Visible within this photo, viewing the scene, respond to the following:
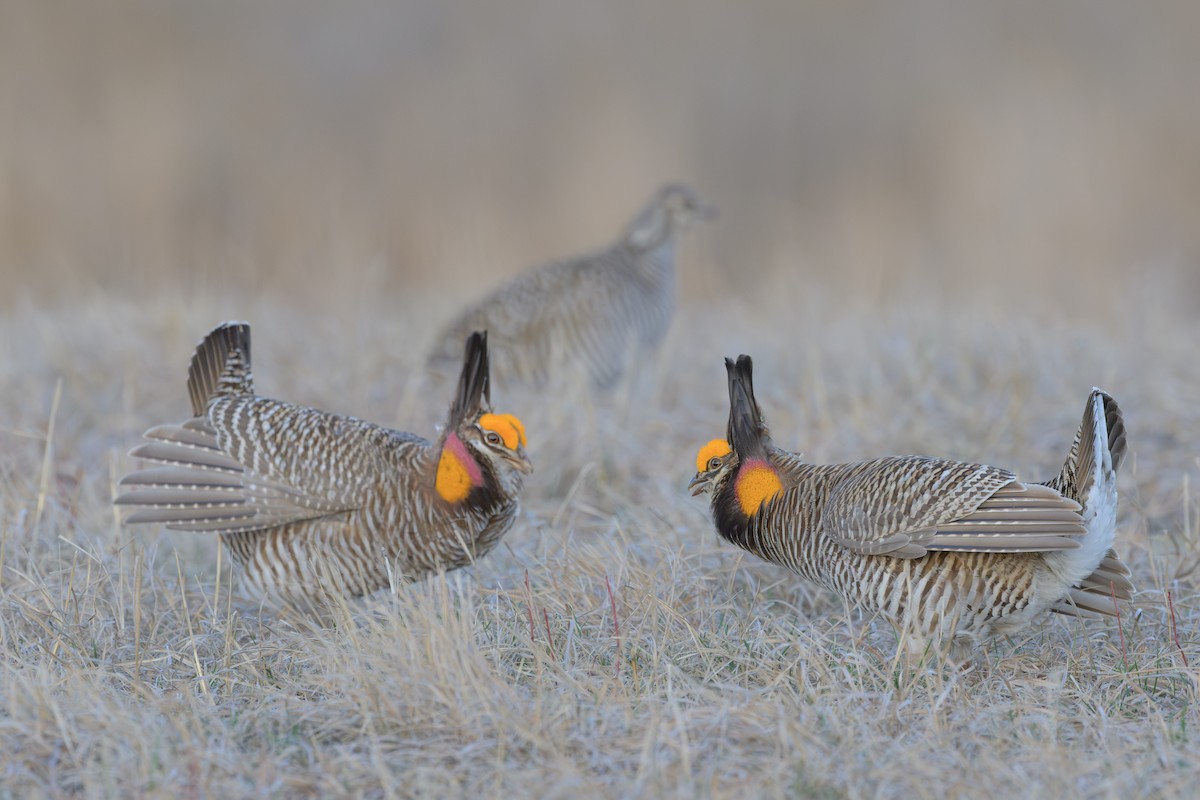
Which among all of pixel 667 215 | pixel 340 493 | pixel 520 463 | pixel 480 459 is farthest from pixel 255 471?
pixel 667 215

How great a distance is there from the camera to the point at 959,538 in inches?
126

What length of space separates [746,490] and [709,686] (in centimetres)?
71

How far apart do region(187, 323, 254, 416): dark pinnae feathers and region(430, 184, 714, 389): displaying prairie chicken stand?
2028mm

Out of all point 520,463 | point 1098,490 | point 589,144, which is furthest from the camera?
point 589,144

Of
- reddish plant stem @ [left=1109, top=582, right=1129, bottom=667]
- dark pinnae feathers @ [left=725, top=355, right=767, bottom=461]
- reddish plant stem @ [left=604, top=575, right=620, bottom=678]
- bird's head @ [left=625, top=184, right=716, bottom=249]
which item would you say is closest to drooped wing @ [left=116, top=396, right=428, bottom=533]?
reddish plant stem @ [left=604, top=575, right=620, bottom=678]

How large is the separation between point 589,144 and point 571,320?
4667 millimetres

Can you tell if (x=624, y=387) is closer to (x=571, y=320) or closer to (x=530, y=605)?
(x=571, y=320)

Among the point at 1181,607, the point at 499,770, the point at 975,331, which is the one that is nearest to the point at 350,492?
the point at 499,770

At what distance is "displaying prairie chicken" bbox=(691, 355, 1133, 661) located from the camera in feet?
10.4

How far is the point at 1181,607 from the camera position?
3719 mm

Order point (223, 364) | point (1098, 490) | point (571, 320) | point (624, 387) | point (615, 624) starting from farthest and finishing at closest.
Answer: point (571, 320)
point (624, 387)
point (223, 364)
point (615, 624)
point (1098, 490)

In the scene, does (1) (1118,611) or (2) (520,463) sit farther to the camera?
(2) (520,463)

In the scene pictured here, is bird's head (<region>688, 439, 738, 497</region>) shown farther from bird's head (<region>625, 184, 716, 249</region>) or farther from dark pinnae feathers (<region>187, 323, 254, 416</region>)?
bird's head (<region>625, 184, 716, 249</region>)

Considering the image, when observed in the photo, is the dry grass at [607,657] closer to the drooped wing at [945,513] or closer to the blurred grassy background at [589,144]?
the drooped wing at [945,513]
